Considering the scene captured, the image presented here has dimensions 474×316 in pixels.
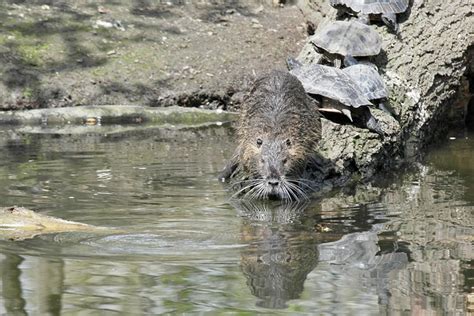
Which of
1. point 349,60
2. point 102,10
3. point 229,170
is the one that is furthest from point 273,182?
point 102,10

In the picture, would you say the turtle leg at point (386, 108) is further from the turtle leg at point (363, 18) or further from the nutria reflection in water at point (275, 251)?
the nutria reflection in water at point (275, 251)

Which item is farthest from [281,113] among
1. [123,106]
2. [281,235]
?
[123,106]

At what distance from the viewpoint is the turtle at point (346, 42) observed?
9.02 metres

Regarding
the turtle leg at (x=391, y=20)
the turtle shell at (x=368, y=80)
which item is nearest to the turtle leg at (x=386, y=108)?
the turtle shell at (x=368, y=80)

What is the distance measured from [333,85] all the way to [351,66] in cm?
72

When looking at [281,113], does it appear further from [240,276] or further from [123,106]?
[123,106]

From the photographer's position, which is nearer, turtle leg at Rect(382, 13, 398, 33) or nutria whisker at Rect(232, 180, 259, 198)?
nutria whisker at Rect(232, 180, 259, 198)

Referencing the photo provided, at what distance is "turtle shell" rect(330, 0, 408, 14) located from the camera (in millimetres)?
9812

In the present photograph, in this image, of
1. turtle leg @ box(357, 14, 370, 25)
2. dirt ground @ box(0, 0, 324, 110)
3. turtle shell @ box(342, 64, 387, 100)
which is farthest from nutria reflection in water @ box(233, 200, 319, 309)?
dirt ground @ box(0, 0, 324, 110)

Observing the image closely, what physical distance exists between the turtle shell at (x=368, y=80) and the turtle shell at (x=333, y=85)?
0.26 feet

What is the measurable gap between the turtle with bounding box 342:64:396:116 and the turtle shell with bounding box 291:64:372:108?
85 mm

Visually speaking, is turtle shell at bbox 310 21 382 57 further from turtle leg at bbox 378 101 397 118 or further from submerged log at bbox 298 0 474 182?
turtle leg at bbox 378 101 397 118

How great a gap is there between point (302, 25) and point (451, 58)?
15.1 feet

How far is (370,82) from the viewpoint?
327 inches
